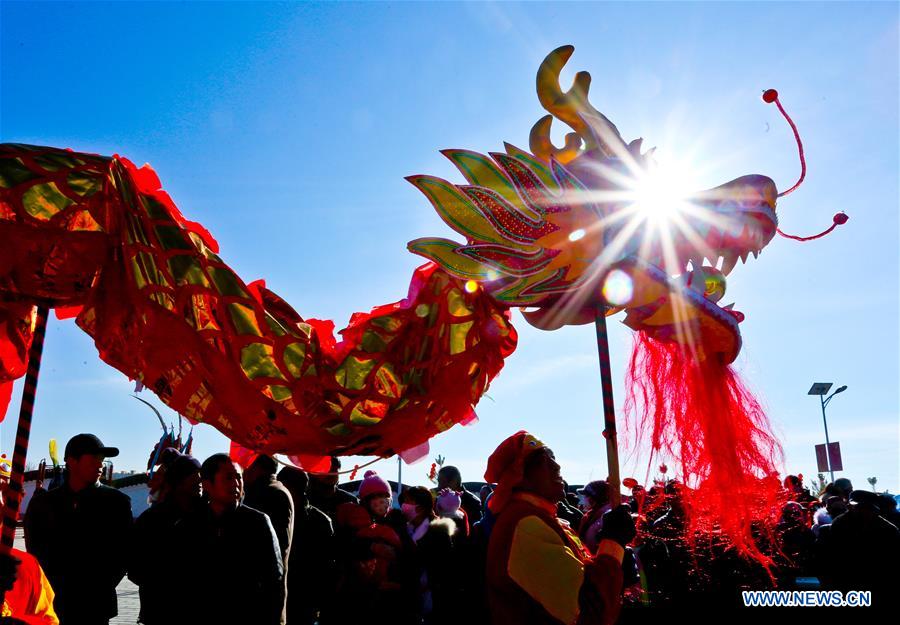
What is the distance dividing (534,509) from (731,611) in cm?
307

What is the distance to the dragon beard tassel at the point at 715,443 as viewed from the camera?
2775 mm

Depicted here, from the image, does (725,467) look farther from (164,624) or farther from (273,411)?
(164,624)

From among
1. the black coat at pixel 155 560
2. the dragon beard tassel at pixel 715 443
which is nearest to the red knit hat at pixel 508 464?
the dragon beard tassel at pixel 715 443

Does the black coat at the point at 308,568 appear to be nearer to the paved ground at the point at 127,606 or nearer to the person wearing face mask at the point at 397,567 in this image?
the person wearing face mask at the point at 397,567

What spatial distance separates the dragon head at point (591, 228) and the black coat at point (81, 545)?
1993mm

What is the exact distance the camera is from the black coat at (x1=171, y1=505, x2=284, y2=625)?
304 cm

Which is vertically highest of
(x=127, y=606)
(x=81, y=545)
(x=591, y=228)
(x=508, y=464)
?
(x=591, y=228)

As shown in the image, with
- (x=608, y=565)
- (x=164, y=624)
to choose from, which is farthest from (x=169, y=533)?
(x=608, y=565)

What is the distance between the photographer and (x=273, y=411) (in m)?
2.85

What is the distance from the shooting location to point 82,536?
10.8 feet

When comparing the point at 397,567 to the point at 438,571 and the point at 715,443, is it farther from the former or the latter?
the point at 715,443

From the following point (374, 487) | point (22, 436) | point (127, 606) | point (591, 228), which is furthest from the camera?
point (127, 606)

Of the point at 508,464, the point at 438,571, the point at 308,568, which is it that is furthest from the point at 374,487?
the point at 508,464

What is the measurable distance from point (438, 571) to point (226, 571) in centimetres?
139
